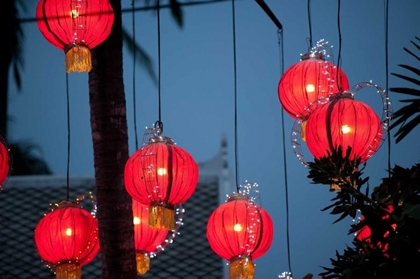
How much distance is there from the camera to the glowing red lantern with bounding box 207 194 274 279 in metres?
2.89

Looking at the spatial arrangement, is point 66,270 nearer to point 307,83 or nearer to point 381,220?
point 307,83

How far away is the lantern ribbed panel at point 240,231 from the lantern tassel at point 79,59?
802 mm

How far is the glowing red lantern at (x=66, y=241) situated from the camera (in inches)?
116

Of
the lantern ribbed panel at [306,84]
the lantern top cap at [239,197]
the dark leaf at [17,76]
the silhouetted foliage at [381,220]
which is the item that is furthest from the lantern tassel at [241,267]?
the dark leaf at [17,76]

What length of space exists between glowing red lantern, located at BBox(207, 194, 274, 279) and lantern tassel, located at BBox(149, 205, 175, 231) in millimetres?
264

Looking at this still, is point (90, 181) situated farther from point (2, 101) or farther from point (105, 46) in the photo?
point (105, 46)

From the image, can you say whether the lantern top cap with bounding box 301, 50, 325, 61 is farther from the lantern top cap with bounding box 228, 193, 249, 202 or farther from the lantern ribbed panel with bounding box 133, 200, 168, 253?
the lantern ribbed panel with bounding box 133, 200, 168, 253

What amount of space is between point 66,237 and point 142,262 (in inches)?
12.9

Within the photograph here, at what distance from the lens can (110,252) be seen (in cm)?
270

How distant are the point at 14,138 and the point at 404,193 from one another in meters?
6.36

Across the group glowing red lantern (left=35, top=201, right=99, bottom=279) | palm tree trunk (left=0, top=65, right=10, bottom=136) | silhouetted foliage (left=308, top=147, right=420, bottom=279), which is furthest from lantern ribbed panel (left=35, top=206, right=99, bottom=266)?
palm tree trunk (left=0, top=65, right=10, bottom=136)

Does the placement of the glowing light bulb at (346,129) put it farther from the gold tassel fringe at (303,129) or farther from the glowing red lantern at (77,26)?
the glowing red lantern at (77,26)

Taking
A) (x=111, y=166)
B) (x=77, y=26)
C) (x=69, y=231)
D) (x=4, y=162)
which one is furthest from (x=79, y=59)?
(x=69, y=231)

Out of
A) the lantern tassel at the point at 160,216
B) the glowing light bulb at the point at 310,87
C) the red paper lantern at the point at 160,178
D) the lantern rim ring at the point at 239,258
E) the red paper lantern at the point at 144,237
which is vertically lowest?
the lantern rim ring at the point at 239,258
